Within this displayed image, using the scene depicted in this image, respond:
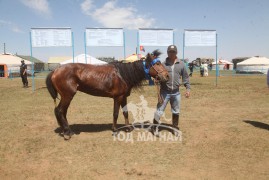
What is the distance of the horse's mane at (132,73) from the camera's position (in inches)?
237

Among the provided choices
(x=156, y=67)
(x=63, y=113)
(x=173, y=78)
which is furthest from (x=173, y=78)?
(x=63, y=113)

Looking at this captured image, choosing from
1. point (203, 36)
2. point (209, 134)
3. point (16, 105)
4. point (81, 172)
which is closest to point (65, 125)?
point (81, 172)

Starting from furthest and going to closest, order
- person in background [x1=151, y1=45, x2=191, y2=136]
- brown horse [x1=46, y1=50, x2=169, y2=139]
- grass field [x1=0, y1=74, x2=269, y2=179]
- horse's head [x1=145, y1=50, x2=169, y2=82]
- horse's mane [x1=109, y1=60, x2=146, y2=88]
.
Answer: horse's mane [x1=109, y1=60, x2=146, y2=88] < brown horse [x1=46, y1=50, x2=169, y2=139] < person in background [x1=151, y1=45, x2=191, y2=136] < horse's head [x1=145, y1=50, x2=169, y2=82] < grass field [x1=0, y1=74, x2=269, y2=179]

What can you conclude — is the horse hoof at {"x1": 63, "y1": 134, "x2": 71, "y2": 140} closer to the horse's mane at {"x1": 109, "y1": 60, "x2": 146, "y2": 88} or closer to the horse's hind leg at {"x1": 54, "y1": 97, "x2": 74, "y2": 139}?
the horse's hind leg at {"x1": 54, "y1": 97, "x2": 74, "y2": 139}

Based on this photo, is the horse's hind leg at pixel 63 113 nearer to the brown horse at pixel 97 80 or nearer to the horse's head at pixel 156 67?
the brown horse at pixel 97 80

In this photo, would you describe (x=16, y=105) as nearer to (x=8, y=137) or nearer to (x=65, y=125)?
(x=8, y=137)

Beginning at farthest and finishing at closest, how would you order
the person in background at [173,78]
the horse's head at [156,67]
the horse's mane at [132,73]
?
1. the horse's mane at [132,73]
2. the person in background at [173,78]
3. the horse's head at [156,67]

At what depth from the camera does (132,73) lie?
237 inches

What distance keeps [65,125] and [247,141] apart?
14.5 ft

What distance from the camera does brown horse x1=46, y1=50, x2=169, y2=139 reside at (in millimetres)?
5824

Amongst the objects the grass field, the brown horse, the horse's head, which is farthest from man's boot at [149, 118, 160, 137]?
the horse's head

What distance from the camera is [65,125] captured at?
19.6ft

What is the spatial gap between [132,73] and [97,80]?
0.90m

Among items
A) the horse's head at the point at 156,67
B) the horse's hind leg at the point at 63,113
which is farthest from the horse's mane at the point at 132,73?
the horse's hind leg at the point at 63,113
